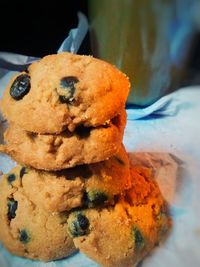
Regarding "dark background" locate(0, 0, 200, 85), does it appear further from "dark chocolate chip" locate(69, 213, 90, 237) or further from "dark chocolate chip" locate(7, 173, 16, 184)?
"dark chocolate chip" locate(69, 213, 90, 237)

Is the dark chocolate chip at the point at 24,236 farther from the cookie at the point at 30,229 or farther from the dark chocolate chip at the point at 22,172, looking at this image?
the dark chocolate chip at the point at 22,172

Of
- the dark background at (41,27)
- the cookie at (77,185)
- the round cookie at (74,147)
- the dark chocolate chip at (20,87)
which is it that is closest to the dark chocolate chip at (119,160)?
the cookie at (77,185)

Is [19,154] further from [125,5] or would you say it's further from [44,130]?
[125,5]

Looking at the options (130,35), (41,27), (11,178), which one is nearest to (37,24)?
(41,27)

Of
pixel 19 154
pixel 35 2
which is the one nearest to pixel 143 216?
pixel 19 154

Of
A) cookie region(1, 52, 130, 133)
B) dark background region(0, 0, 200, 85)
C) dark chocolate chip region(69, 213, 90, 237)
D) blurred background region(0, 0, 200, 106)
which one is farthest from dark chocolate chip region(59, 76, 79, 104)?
dark background region(0, 0, 200, 85)

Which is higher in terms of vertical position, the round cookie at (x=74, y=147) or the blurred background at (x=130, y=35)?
the blurred background at (x=130, y=35)
